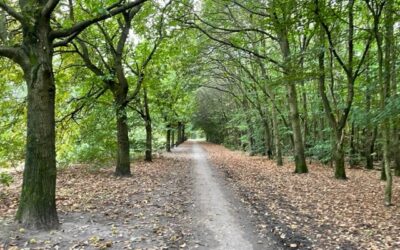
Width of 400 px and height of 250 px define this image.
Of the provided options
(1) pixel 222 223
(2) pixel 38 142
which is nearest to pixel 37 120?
(2) pixel 38 142

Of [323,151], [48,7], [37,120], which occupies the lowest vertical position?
[323,151]

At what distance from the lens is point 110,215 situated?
26.4 ft

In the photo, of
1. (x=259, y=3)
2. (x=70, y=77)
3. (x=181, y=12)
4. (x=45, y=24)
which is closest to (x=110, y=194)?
(x=45, y=24)

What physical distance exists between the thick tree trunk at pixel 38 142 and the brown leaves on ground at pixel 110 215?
0.35 metres

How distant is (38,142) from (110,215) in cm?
255

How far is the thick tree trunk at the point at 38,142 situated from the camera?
21.7ft

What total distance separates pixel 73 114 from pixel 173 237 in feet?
33.0

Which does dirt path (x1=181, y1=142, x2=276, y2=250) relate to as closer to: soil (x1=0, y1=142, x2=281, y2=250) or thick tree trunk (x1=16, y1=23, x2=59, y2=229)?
soil (x1=0, y1=142, x2=281, y2=250)

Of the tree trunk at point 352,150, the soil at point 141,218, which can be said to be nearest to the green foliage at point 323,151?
the tree trunk at point 352,150

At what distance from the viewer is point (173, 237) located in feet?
21.6

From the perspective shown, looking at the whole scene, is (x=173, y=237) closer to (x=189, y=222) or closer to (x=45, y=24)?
(x=189, y=222)

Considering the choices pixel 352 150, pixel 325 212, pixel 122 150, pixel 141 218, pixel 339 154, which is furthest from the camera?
pixel 352 150

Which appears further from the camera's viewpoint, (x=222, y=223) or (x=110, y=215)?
(x=110, y=215)

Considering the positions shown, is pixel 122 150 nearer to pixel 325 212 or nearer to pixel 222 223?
pixel 222 223
